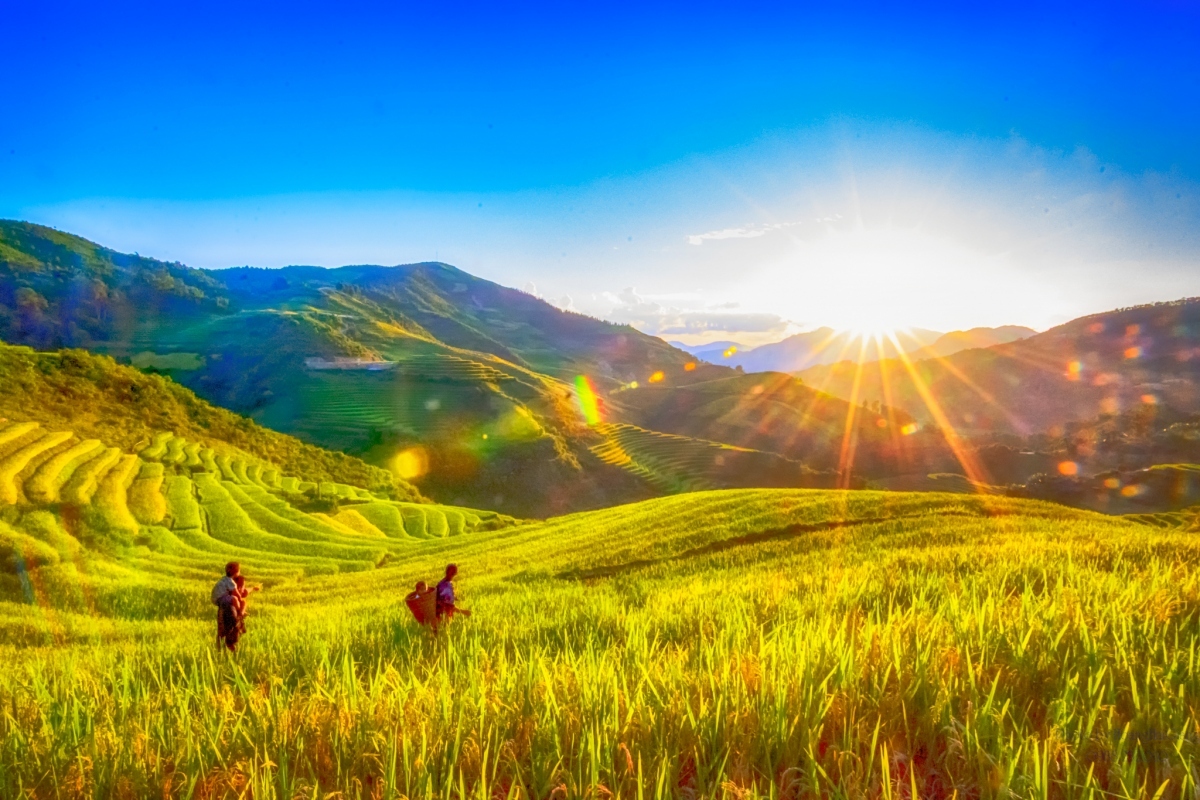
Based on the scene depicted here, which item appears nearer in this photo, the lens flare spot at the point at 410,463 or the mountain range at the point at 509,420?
the lens flare spot at the point at 410,463

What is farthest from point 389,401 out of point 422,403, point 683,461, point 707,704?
point 707,704

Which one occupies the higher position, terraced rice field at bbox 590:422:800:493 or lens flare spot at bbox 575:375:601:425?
lens flare spot at bbox 575:375:601:425

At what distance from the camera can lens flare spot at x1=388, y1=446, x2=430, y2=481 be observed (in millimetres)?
81062

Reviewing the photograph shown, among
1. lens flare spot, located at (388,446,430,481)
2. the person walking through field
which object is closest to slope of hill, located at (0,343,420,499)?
the person walking through field

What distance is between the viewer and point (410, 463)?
3226 inches

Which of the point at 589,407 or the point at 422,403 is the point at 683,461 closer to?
the point at 422,403

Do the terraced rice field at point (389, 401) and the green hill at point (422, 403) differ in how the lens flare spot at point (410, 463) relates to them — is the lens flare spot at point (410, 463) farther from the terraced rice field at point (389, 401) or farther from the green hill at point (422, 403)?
the terraced rice field at point (389, 401)

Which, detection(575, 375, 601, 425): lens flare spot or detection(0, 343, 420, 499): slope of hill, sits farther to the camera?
detection(575, 375, 601, 425): lens flare spot

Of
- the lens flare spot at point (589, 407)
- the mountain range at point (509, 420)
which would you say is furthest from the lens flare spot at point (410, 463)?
the lens flare spot at point (589, 407)

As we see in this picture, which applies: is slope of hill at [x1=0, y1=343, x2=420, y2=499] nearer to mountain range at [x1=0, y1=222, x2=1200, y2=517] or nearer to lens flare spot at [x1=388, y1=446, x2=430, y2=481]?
mountain range at [x1=0, y1=222, x2=1200, y2=517]

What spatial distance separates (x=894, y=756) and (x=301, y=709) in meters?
2.56

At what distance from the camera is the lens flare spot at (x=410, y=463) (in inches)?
3191

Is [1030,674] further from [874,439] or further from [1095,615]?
[874,439]

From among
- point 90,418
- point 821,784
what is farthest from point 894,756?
point 90,418
